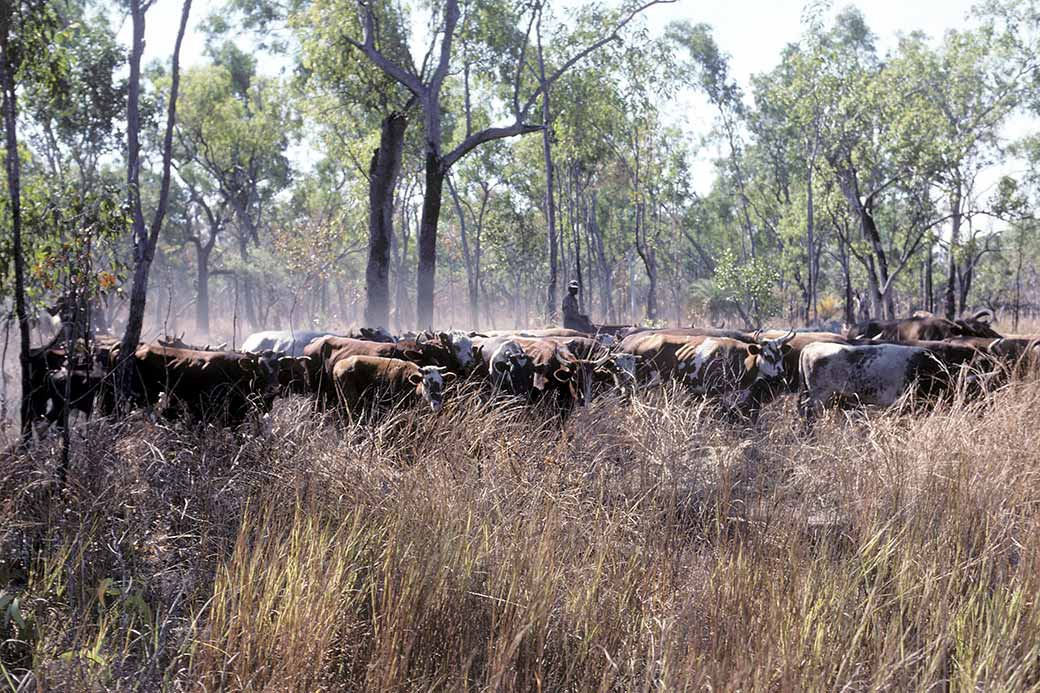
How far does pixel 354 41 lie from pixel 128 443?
14.1m

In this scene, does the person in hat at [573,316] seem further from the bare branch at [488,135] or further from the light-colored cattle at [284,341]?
the light-colored cattle at [284,341]

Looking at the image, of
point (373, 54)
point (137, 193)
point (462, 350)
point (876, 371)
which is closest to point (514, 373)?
point (462, 350)

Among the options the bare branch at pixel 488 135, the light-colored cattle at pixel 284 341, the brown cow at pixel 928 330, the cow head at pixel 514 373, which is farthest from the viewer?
the bare branch at pixel 488 135

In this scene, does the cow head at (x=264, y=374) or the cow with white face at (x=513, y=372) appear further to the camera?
the cow with white face at (x=513, y=372)

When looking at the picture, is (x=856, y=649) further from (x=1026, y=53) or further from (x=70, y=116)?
(x=1026, y=53)

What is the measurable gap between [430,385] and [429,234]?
12443 millimetres

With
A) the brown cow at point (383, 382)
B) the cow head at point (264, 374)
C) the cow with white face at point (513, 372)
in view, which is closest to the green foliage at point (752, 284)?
the cow with white face at point (513, 372)

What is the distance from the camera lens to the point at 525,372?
A: 9.29m

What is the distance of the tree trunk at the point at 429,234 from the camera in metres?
19.4

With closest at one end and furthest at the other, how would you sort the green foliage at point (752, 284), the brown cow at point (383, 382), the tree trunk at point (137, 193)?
the tree trunk at point (137, 193), the brown cow at point (383, 382), the green foliage at point (752, 284)

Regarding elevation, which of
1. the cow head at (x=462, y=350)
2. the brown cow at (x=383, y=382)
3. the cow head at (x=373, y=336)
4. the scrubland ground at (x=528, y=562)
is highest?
the cow head at (x=373, y=336)

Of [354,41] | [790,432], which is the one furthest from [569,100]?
[790,432]

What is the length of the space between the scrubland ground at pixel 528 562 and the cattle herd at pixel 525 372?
5.46 ft

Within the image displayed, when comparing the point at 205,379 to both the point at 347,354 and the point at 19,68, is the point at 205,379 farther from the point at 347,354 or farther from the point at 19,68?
the point at 19,68
